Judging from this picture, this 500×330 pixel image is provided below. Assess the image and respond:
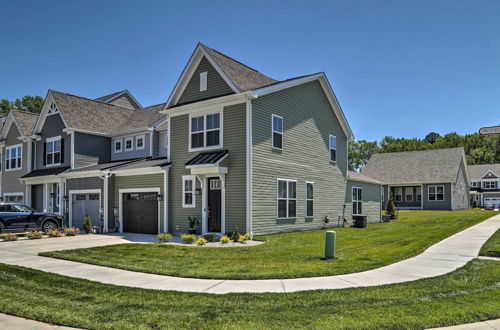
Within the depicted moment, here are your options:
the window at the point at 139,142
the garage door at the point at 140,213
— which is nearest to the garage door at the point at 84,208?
the garage door at the point at 140,213

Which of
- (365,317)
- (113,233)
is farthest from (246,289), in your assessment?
(113,233)

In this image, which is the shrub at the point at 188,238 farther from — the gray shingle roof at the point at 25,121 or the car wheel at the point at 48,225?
the gray shingle roof at the point at 25,121

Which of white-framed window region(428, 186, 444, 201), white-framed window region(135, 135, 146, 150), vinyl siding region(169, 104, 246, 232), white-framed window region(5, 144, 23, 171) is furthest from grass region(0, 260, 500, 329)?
white-framed window region(428, 186, 444, 201)

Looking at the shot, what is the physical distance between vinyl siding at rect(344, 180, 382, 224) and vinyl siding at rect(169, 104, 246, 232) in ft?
35.0

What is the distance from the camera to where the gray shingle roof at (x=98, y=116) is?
2583 centimetres

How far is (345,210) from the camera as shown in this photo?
25297mm

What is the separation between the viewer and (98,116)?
90.6 ft

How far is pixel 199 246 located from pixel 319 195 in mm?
9625

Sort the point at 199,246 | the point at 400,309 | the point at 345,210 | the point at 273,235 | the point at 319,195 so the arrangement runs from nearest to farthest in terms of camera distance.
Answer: the point at 400,309 < the point at 199,246 < the point at 273,235 < the point at 319,195 < the point at 345,210

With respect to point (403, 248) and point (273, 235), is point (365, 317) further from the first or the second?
point (273, 235)

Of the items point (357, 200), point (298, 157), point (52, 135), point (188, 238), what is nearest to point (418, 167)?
point (357, 200)

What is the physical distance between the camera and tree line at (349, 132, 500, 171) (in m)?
85.7

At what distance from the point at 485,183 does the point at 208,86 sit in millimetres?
65355

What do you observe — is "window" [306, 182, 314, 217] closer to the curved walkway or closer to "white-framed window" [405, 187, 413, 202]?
the curved walkway
